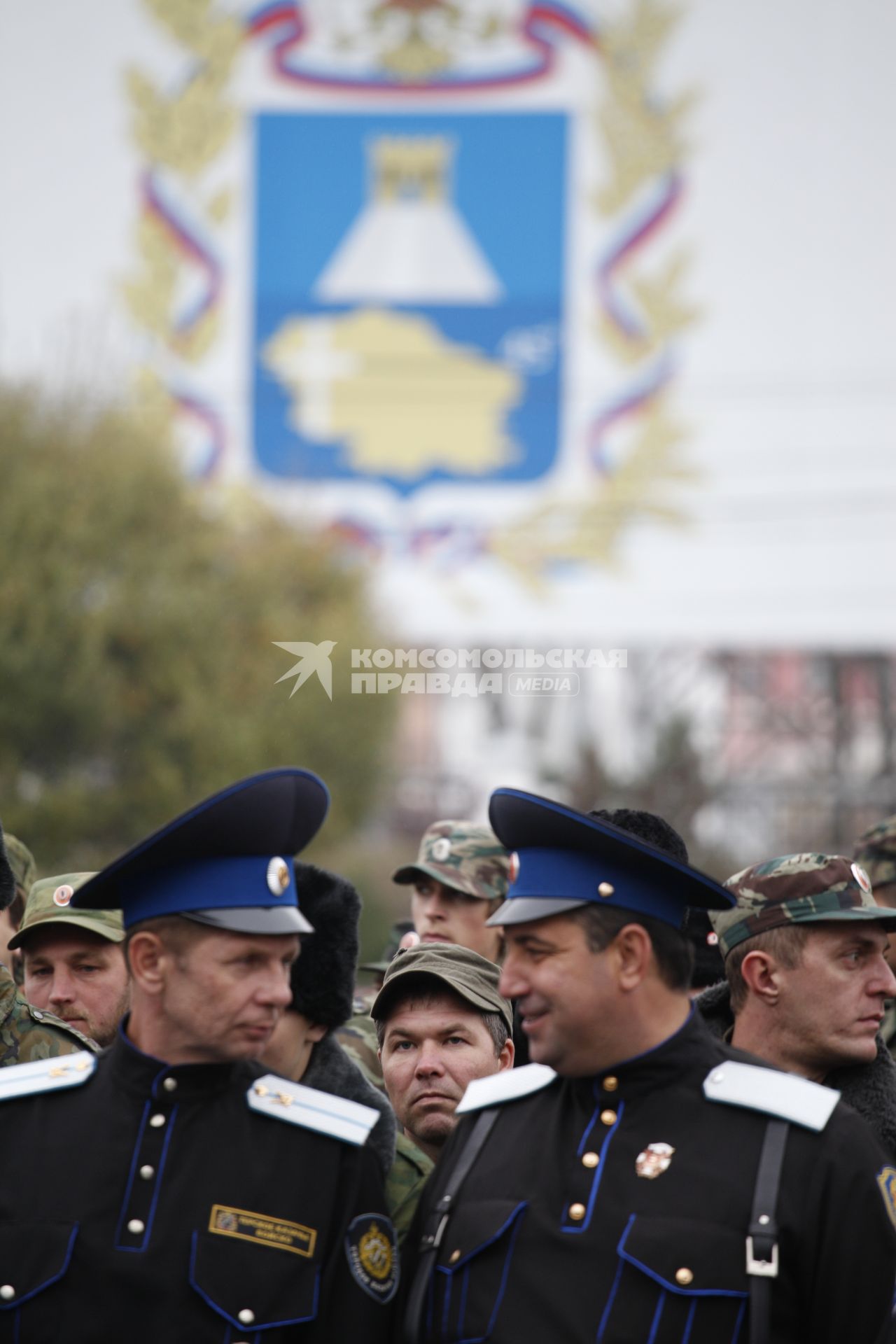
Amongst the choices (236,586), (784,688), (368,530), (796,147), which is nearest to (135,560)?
(236,586)

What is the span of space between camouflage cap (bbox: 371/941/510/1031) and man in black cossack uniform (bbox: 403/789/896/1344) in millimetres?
795

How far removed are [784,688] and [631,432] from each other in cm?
921

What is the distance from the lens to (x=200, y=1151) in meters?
2.50

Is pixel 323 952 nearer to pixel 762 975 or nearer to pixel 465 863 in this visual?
pixel 762 975

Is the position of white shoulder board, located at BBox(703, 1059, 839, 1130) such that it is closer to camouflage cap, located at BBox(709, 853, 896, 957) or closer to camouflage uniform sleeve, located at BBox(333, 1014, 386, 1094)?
camouflage cap, located at BBox(709, 853, 896, 957)

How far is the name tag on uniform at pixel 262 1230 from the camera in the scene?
2432 millimetres

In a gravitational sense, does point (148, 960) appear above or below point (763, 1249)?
above

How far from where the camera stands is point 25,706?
60.3 ft

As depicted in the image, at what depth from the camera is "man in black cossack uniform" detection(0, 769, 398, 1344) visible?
2404 mm

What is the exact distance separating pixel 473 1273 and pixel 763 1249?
1.35 ft

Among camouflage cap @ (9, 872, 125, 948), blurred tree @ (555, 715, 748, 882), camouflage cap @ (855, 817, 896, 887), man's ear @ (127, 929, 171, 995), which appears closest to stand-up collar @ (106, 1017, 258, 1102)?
man's ear @ (127, 929, 171, 995)

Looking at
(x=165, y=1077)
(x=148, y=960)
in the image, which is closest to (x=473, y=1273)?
(x=165, y=1077)
